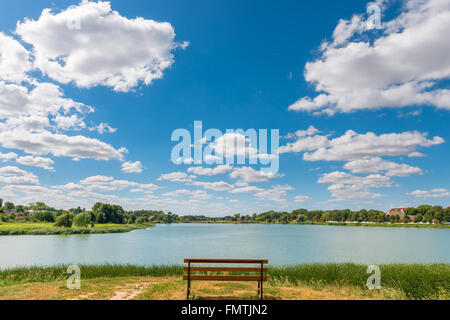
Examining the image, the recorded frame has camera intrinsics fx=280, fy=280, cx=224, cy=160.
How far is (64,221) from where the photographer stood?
79688 millimetres

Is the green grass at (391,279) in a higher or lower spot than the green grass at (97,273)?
higher

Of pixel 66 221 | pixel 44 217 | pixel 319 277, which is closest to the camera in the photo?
pixel 319 277

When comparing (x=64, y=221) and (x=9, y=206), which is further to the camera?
(x=9, y=206)

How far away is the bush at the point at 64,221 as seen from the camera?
78037 millimetres

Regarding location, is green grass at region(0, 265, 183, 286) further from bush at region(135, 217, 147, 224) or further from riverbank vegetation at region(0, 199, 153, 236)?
bush at region(135, 217, 147, 224)

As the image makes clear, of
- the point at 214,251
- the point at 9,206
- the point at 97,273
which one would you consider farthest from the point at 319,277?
the point at 9,206

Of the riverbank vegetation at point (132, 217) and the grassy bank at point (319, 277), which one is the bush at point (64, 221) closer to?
the riverbank vegetation at point (132, 217)

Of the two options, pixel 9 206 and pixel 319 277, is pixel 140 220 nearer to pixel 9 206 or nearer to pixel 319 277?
pixel 9 206

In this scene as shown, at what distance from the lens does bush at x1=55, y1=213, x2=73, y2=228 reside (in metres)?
78.0

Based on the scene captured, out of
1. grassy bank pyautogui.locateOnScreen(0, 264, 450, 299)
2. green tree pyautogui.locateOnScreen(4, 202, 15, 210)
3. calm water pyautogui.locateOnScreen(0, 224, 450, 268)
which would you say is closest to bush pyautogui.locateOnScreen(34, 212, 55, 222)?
calm water pyautogui.locateOnScreen(0, 224, 450, 268)

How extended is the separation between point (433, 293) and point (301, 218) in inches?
7613

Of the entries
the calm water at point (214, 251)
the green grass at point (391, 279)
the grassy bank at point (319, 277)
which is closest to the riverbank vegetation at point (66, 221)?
the calm water at point (214, 251)

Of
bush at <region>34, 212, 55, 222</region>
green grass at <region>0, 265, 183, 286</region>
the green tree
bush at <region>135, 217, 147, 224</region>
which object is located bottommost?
bush at <region>135, 217, 147, 224</region>
